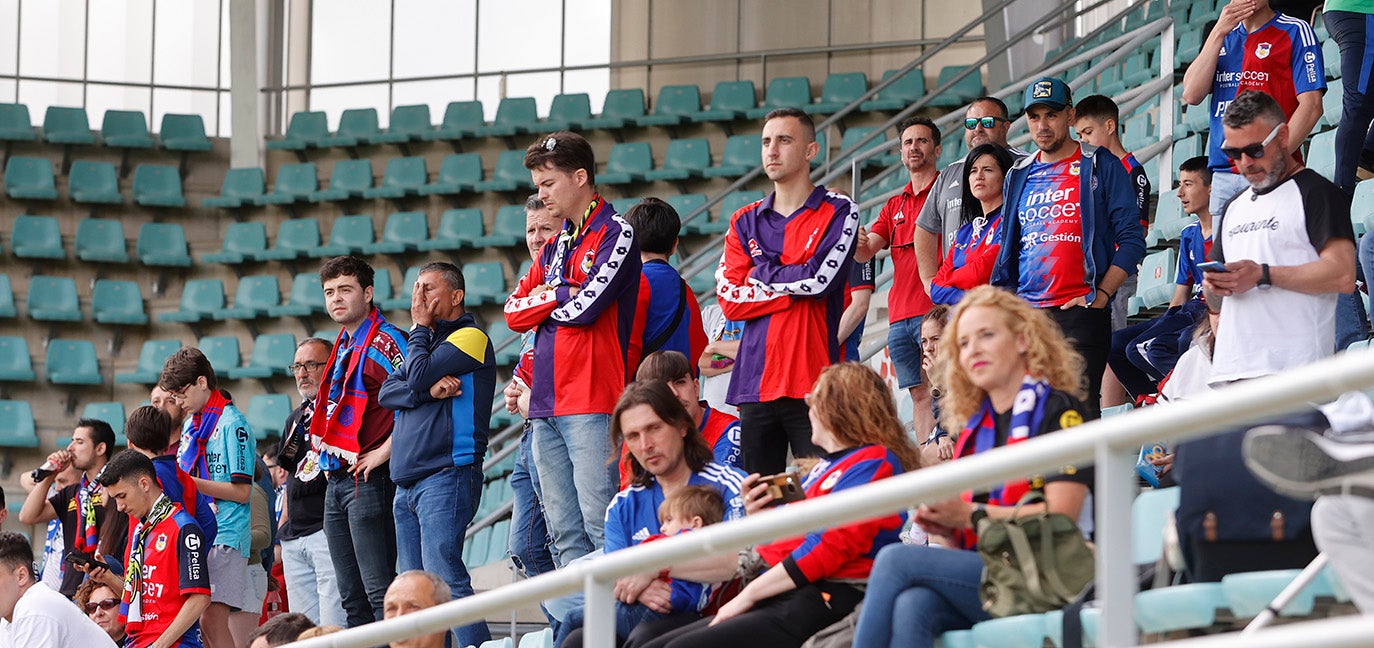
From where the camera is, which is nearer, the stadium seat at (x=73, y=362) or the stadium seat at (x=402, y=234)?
the stadium seat at (x=73, y=362)

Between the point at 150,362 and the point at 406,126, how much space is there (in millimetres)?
2934

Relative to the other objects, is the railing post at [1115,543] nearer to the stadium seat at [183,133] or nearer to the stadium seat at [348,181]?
the stadium seat at [348,181]

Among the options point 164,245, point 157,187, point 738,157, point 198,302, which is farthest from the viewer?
point 157,187

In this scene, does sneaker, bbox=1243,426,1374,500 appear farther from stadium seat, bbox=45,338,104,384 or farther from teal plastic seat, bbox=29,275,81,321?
teal plastic seat, bbox=29,275,81,321

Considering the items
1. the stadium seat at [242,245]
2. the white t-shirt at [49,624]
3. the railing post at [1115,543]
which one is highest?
the stadium seat at [242,245]

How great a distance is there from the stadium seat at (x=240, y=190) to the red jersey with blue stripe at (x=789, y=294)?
918cm

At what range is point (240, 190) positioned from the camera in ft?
44.2

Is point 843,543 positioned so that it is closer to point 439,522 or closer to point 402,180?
point 439,522

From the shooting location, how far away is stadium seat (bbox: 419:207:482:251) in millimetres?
12422

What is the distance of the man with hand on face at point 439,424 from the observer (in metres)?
5.05

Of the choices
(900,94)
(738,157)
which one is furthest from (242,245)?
(900,94)

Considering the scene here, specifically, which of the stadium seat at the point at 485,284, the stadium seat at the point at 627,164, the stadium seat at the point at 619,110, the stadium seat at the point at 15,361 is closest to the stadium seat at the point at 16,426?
the stadium seat at the point at 15,361

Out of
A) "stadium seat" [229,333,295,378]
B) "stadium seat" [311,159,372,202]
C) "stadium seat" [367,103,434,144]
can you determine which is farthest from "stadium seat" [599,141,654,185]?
"stadium seat" [229,333,295,378]

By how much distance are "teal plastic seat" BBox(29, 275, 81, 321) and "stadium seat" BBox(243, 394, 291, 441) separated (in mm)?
1811
